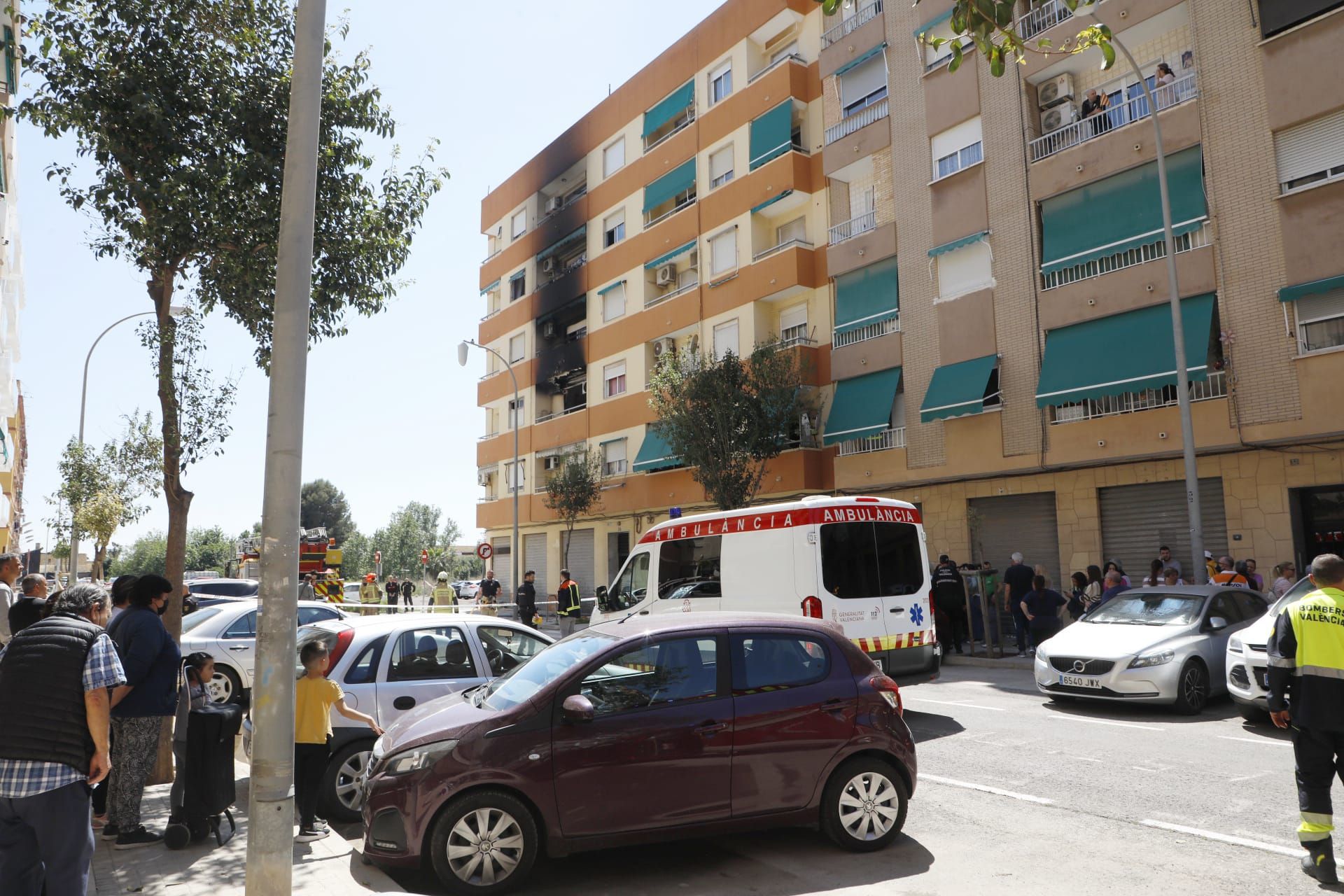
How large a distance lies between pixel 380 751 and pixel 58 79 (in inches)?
273

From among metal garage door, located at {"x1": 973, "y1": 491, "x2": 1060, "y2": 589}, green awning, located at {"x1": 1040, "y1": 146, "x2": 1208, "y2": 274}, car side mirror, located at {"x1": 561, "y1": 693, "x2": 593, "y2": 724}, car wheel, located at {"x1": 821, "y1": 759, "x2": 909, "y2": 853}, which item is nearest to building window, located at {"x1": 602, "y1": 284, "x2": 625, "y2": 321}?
metal garage door, located at {"x1": 973, "y1": 491, "x2": 1060, "y2": 589}

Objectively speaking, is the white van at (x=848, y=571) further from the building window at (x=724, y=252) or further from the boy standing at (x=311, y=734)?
the building window at (x=724, y=252)

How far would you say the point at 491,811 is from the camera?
5414 mm

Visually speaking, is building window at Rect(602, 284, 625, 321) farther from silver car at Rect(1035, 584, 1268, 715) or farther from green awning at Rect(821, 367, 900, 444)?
silver car at Rect(1035, 584, 1268, 715)

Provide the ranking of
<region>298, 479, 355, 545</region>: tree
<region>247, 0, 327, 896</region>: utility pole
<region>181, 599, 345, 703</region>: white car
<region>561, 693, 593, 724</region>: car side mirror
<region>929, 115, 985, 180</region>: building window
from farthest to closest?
<region>298, 479, 355, 545</region>: tree < <region>929, 115, 985, 180</region>: building window < <region>181, 599, 345, 703</region>: white car < <region>561, 693, 593, 724</region>: car side mirror < <region>247, 0, 327, 896</region>: utility pole

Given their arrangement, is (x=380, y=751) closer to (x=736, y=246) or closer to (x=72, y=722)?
(x=72, y=722)

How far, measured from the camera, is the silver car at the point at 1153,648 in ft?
35.2

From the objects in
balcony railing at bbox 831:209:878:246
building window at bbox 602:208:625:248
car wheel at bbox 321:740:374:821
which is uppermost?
building window at bbox 602:208:625:248

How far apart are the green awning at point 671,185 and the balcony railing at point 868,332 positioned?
338 inches

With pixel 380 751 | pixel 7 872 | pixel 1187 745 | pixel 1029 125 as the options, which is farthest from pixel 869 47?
pixel 7 872

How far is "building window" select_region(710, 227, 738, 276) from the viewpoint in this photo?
2902 cm

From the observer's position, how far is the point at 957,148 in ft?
74.3

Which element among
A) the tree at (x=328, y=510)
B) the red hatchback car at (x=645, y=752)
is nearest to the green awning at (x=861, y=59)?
the red hatchback car at (x=645, y=752)

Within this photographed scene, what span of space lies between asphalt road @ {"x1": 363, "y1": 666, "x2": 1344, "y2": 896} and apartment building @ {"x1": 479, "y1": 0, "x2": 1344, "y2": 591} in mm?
5199
